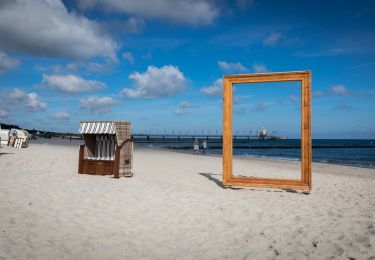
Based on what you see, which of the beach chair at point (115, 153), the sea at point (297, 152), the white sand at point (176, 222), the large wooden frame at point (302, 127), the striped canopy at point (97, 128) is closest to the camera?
the white sand at point (176, 222)


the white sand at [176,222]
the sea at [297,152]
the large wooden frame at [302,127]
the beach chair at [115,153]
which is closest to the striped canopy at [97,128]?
the beach chair at [115,153]

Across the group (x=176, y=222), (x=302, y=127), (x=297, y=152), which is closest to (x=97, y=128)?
(x=176, y=222)

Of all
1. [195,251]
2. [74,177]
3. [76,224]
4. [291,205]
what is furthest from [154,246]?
[74,177]

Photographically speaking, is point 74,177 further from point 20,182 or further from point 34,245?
point 34,245

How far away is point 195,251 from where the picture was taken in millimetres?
3998

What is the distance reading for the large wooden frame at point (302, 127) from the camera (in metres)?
7.64

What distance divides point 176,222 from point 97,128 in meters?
5.64

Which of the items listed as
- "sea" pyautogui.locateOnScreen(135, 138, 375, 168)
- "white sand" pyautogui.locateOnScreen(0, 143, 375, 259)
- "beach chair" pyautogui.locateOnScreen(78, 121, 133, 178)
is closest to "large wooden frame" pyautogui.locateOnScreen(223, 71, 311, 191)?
"white sand" pyautogui.locateOnScreen(0, 143, 375, 259)

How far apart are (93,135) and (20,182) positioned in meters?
3.17

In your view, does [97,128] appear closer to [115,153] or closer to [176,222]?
[115,153]

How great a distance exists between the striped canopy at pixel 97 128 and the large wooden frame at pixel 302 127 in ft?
12.2

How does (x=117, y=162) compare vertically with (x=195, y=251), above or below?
above

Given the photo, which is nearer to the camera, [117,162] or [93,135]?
[117,162]

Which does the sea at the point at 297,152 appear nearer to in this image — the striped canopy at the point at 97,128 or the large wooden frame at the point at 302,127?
the large wooden frame at the point at 302,127
